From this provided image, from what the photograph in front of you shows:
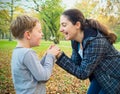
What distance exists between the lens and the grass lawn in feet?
8.87

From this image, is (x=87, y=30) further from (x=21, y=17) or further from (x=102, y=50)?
(x=21, y=17)

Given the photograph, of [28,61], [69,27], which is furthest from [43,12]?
[28,61]

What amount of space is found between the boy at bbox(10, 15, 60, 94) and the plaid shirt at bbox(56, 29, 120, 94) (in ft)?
0.47

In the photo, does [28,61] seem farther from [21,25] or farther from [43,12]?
[43,12]

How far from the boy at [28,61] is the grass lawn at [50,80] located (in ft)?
4.17

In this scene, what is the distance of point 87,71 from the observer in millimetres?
1383

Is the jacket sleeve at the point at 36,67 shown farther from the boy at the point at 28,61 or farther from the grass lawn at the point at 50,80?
the grass lawn at the point at 50,80

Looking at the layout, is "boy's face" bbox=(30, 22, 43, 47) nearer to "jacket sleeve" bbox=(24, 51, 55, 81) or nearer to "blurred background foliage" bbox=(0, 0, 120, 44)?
"jacket sleeve" bbox=(24, 51, 55, 81)

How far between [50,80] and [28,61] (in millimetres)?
1687

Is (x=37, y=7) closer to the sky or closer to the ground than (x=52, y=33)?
closer to the sky

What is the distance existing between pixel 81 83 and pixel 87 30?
1.70 meters

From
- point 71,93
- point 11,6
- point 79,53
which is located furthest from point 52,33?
point 79,53

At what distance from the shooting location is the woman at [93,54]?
138 centimetres

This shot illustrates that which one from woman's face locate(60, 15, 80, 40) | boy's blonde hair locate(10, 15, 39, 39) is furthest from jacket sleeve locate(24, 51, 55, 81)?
woman's face locate(60, 15, 80, 40)
